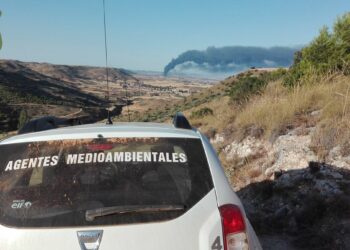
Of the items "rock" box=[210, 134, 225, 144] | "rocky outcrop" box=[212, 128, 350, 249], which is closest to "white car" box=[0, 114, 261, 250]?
"rocky outcrop" box=[212, 128, 350, 249]

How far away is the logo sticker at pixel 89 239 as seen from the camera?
8.06ft

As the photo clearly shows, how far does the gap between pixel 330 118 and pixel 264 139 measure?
1.56 m

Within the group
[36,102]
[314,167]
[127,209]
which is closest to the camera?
[127,209]

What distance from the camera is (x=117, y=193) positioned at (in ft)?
9.05

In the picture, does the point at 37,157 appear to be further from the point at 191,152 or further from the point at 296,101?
the point at 296,101

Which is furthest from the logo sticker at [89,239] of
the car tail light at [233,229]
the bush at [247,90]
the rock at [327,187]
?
the bush at [247,90]

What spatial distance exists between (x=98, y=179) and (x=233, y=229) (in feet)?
2.73

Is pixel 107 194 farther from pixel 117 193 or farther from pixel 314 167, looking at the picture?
pixel 314 167

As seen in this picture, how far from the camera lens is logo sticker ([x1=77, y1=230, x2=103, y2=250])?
2.46 metres

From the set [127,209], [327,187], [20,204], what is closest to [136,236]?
[127,209]

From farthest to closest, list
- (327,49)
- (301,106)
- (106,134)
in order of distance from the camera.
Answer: (327,49)
(301,106)
(106,134)

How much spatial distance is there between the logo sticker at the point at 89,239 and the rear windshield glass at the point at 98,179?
0.21 feet

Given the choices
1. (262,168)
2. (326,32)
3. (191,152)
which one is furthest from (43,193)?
(326,32)

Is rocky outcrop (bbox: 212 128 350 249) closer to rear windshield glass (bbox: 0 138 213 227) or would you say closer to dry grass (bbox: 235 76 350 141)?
dry grass (bbox: 235 76 350 141)
